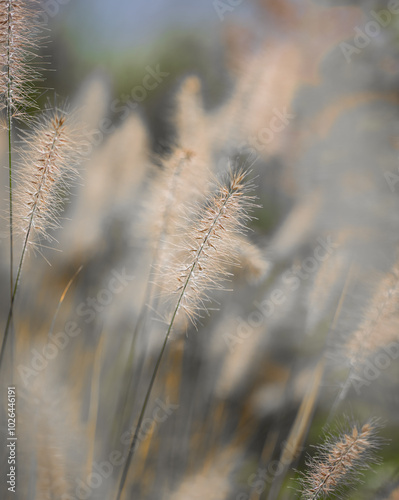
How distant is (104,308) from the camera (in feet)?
3.51

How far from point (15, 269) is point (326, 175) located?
0.89 metres

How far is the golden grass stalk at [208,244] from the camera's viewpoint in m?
0.84

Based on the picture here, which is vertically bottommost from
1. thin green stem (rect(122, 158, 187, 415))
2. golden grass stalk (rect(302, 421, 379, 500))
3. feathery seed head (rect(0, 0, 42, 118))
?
golden grass stalk (rect(302, 421, 379, 500))

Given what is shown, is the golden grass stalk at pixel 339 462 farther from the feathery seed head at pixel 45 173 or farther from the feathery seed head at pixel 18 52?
the feathery seed head at pixel 18 52

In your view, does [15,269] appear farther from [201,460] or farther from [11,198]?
[201,460]

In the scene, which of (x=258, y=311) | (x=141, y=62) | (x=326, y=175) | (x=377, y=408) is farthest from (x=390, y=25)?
(x=377, y=408)

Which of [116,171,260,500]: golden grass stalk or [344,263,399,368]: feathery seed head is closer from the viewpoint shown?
[116,171,260,500]: golden grass stalk

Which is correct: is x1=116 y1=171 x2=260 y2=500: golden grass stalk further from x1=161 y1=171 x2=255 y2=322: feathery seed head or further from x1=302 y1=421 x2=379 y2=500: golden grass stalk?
x1=302 y1=421 x2=379 y2=500: golden grass stalk

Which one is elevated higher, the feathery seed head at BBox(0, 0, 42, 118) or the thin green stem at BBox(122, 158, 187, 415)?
the feathery seed head at BBox(0, 0, 42, 118)

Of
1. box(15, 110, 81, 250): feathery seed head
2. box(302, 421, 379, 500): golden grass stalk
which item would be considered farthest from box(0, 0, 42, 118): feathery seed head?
box(302, 421, 379, 500): golden grass stalk

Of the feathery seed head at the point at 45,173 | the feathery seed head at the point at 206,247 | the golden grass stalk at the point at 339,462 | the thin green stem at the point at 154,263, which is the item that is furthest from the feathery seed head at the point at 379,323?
the feathery seed head at the point at 45,173

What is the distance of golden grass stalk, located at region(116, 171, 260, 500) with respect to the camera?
33.0 inches

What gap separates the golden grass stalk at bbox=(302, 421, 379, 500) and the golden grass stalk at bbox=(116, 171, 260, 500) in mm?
521

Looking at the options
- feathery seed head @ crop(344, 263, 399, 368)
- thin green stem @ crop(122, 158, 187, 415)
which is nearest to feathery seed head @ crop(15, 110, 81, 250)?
thin green stem @ crop(122, 158, 187, 415)
